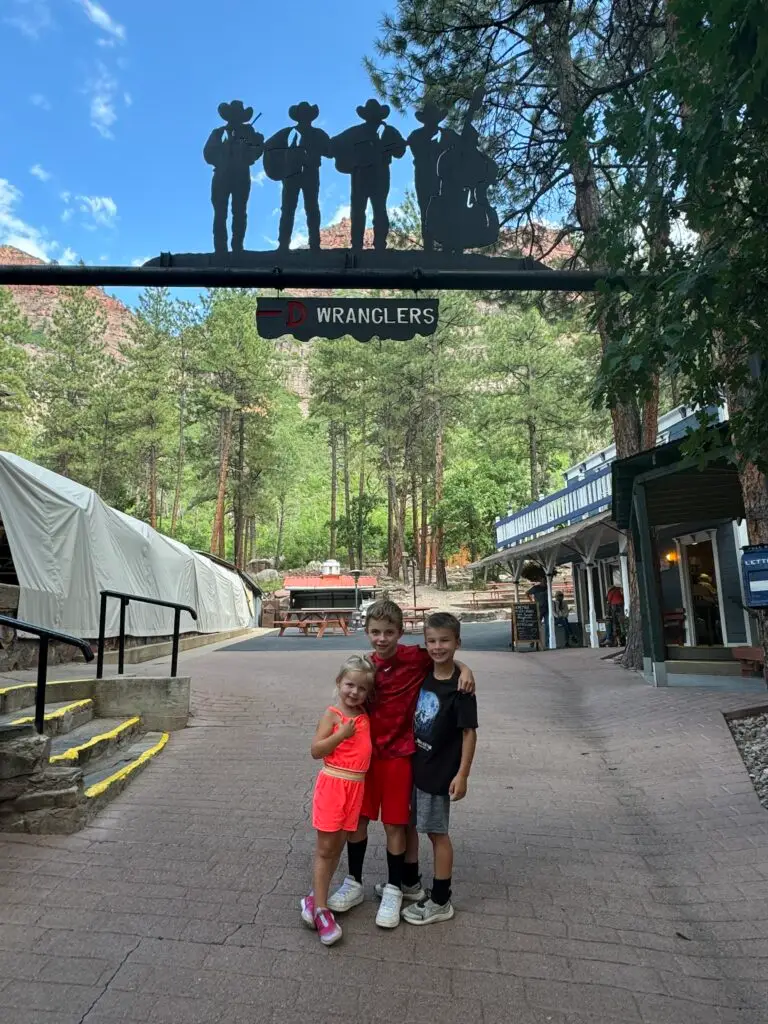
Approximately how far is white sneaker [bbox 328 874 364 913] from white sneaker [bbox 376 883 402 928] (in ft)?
0.41

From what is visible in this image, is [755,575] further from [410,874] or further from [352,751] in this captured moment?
[352,751]

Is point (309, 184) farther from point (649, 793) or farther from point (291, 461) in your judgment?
point (291, 461)

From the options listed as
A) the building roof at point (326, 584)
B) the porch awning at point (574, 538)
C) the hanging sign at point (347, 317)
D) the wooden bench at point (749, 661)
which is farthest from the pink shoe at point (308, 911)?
the building roof at point (326, 584)

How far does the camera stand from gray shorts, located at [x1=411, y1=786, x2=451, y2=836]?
112 inches

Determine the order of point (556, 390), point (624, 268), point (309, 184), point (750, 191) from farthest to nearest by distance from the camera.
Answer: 1. point (556, 390)
2. point (309, 184)
3. point (624, 268)
4. point (750, 191)

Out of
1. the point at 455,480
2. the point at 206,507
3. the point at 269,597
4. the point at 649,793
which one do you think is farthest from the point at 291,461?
the point at 649,793

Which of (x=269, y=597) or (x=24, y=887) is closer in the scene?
(x=24, y=887)

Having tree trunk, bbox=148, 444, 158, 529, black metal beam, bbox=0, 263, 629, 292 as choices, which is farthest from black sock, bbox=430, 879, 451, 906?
tree trunk, bbox=148, 444, 158, 529

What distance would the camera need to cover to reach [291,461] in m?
52.6

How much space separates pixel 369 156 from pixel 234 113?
1.06 m

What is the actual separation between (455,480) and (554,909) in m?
38.1

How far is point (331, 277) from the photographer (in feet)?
15.3

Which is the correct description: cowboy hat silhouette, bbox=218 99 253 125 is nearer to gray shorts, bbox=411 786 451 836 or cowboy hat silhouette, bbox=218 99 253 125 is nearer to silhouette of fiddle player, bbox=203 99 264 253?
silhouette of fiddle player, bbox=203 99 264 253

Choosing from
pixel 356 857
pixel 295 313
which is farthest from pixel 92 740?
pixel 295 313
